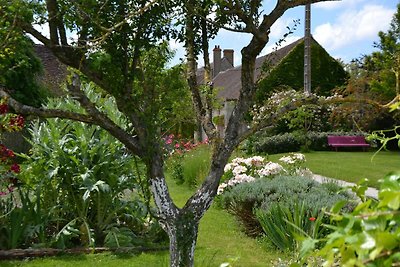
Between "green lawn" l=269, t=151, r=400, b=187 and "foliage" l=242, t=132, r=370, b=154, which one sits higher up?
"foliage" l=242, t=132, r=370, b=154

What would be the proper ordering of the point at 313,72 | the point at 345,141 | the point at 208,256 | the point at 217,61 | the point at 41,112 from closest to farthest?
the point at 41,112 → the point at 208,256 → the point at 345,141 → the point at 313,72 → the point at 217,61

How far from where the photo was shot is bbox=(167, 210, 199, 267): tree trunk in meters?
3.77

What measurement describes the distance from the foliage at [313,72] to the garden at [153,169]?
14.7 metres

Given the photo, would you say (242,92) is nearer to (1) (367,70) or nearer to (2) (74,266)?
(2) (74,266)

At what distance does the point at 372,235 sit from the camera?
1.06 meters

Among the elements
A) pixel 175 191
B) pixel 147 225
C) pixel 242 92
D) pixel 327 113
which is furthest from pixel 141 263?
pixel 327 113

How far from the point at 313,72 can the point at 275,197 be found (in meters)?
22.9

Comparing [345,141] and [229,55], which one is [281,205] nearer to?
[345,141]

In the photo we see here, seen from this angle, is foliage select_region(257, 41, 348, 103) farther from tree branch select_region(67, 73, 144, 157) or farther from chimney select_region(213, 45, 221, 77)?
tree branch select_region(67, 73, 144, 157)

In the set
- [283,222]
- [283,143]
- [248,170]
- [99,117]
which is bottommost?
[283,143]

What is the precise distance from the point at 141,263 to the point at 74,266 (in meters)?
0.77

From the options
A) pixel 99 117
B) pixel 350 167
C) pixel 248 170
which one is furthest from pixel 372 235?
pixel 350 167

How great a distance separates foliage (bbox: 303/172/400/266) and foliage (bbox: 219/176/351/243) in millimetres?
4933

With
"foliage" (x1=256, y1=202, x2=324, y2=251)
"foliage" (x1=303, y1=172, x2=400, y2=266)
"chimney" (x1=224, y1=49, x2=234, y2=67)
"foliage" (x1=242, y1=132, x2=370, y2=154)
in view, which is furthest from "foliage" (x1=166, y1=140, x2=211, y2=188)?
"chimney" (x1=224, y1=49, x2=234, y2=67)
